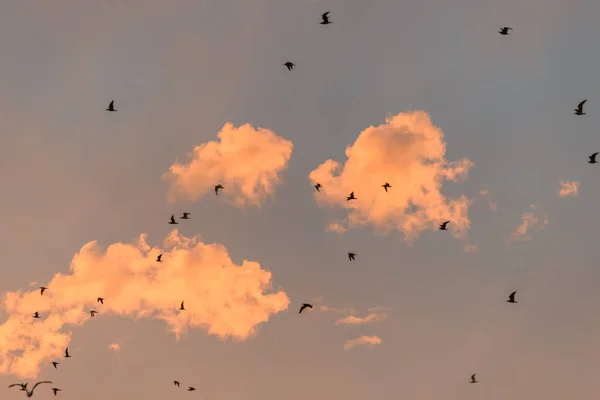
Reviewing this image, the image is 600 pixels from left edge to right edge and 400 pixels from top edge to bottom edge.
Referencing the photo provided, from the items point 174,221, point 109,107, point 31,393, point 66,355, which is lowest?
point 31,393

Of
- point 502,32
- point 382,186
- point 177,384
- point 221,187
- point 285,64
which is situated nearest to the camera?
point 502,32

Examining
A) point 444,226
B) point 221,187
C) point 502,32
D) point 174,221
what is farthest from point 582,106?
point 174,221

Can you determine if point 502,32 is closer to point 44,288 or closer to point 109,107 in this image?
point 109,107

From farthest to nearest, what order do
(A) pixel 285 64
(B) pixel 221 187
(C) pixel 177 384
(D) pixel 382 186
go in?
(C) pixel 177 384 < (B) pixel 221 187 < (D) pixel 382 186 < (A) pixel 285 64

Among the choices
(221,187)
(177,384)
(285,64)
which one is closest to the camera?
(285,64)

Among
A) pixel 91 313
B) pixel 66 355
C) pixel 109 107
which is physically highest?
pixel 109 107

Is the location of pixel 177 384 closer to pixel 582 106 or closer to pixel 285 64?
pixel 285 64

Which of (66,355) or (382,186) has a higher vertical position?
(382,186)

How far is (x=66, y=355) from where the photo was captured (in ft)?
406

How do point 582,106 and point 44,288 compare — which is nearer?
point 582,106

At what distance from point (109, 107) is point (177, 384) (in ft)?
166

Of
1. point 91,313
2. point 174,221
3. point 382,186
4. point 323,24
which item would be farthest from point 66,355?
point 323,24

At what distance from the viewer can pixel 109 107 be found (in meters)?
106

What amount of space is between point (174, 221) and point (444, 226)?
4318cm
